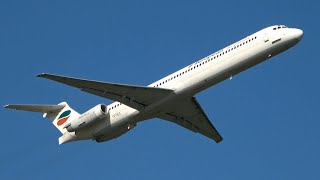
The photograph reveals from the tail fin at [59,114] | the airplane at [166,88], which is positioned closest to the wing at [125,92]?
the airplane at [166,88]

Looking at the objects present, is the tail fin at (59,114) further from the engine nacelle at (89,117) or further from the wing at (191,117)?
the wing at (191,117)

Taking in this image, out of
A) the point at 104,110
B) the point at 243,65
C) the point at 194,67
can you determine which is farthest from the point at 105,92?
the point at 243,65

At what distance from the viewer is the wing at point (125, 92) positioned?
37625 millimetres

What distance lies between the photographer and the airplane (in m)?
37.8

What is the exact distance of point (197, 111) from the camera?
42.2 meters

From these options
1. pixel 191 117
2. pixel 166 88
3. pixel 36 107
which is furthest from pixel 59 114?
pixel 166 88

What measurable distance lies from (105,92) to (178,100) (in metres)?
4.19

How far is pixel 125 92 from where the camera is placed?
38500 millimetres

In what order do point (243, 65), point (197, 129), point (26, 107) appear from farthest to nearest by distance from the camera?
point (197, 129) < point (26, 107) < point (243, 65)

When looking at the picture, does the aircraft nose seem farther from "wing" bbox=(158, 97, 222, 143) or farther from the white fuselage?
"wing" bbox=(158, 97, 222, 143)

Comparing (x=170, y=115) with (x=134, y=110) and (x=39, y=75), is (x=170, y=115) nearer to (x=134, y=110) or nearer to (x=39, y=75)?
(x=134, y=110)

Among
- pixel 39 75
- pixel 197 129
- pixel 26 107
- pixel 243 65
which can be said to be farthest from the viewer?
pixel 197 129

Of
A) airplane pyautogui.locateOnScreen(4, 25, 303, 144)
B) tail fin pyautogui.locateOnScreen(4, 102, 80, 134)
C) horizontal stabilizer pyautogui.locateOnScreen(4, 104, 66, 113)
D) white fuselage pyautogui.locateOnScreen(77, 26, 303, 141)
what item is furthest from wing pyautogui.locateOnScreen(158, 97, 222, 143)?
horizontal stabilizer pyautogui.locateOnScreen(4, 104, 66, 113)

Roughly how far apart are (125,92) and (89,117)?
295cm
